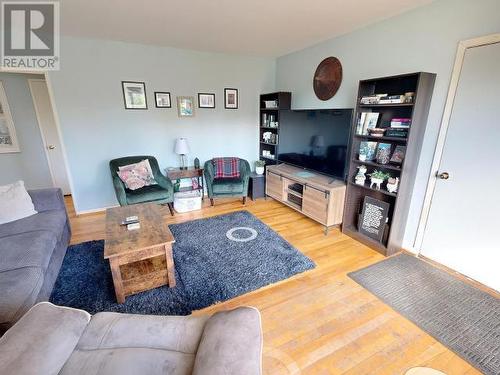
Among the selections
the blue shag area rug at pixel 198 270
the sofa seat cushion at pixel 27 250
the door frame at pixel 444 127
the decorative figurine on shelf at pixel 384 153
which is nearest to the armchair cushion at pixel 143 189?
the blue shag area rug at pixel 198 270

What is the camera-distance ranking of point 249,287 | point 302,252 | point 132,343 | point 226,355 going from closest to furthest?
point 226,355 < point 132,343 < point 249,287 < point 302,252

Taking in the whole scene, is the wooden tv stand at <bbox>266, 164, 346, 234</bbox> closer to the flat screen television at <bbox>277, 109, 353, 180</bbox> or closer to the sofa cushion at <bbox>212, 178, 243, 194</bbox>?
the flat screen television at <bbox>277, 109, 353, 180</bbox>

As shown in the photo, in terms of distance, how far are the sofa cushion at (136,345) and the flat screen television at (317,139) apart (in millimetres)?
2401

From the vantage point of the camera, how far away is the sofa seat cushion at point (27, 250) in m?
1.67

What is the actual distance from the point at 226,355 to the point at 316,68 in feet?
11.9

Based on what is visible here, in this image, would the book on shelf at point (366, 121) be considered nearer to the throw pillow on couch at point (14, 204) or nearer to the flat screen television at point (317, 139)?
the flat screen television at point (317, 139)

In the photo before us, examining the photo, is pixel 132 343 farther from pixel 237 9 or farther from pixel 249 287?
pixel 237 9

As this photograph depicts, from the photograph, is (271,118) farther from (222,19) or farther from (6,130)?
(6,130)

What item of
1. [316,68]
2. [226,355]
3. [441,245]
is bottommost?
[441,245]

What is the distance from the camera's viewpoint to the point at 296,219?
342cm

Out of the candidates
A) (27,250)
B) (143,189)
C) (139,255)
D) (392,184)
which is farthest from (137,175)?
(392,184)

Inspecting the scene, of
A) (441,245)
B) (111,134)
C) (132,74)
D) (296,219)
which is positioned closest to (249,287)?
(296,219)

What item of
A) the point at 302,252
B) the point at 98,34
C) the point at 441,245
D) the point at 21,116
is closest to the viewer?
the point at 441,245

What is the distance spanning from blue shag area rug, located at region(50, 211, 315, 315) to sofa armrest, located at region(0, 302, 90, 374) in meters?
0.77
